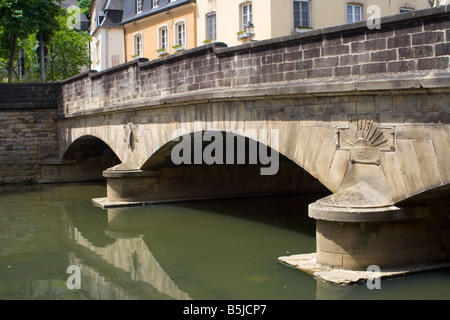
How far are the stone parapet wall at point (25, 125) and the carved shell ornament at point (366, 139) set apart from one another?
51.4 feet

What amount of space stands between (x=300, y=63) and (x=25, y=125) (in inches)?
605

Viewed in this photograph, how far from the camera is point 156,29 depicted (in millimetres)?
27344

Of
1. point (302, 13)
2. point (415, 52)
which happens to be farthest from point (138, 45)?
point (415, 52)

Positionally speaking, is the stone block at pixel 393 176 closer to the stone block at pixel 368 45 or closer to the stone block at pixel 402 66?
the stone block at pixel 402 66

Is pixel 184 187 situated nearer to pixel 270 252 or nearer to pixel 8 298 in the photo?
pixel 270 252

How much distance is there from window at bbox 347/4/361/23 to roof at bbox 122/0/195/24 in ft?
20.5

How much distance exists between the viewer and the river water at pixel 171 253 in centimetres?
758

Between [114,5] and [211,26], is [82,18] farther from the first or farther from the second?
[211,26]

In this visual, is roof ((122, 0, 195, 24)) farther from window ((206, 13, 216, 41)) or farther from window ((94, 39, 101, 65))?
window ((94, 39, 101, 65))

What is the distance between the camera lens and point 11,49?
26672mm

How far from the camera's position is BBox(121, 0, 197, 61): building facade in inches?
982

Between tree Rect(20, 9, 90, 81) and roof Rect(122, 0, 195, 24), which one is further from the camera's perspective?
tree Rect(20, 9, 90, 81)

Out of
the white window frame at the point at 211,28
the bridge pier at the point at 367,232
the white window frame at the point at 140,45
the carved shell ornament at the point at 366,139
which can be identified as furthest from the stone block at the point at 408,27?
the white window frame at the point at 140,45

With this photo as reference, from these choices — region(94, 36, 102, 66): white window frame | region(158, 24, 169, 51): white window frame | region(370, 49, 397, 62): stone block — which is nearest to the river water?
region(370, 49, 397, 62): stone block
